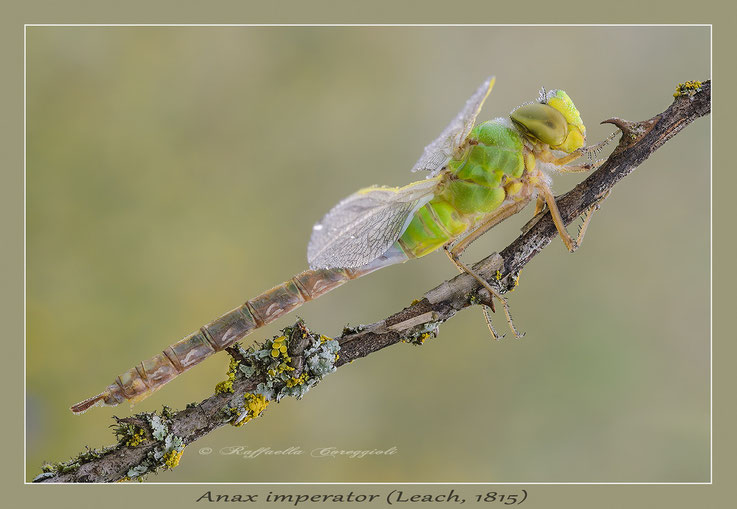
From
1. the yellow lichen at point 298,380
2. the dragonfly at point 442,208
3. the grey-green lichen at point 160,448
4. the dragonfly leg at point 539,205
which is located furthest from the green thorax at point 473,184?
the grey-green lichen at point 160,448

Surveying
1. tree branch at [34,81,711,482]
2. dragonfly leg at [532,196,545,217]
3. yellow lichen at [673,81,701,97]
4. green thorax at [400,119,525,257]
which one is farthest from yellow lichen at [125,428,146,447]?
yellow lichen at [673,81,701,97]

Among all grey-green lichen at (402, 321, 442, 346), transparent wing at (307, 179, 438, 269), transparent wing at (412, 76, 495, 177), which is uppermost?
transparent wing at (412, 76, 495, 177)

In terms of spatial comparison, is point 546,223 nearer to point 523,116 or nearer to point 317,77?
point 523,116

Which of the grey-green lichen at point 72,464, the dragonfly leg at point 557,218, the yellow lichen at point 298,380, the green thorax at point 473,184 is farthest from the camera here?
the green thorax at point 473,184

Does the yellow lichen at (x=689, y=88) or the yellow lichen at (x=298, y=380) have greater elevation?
the yellow lichen at (x=689, y=88)

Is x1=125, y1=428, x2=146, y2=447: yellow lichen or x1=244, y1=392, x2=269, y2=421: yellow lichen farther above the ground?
x1=125, y1=428, x2=146, y2=447: yellow lichen

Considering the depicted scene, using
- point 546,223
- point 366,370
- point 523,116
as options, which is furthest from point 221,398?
point 366,370

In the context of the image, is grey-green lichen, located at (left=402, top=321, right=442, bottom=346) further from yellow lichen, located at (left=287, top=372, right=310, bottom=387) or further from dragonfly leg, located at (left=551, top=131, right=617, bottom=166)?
dragonfly leg, located at (left=551, top=131, right=617, bottom=166)

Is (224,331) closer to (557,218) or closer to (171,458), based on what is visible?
(171,458)

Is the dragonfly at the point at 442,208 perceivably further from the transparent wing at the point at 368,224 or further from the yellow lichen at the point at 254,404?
→ the yellow lichen at the point at 254,404
